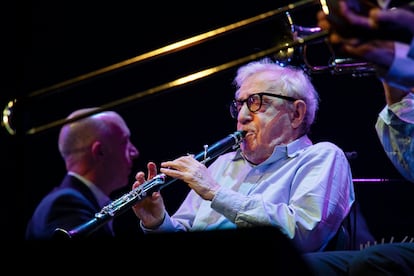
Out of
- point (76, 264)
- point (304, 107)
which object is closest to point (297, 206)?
point (304, 107)

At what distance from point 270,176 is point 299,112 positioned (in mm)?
416

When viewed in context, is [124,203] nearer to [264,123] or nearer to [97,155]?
[264,123]

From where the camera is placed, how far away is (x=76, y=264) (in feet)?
5.60

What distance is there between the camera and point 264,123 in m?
3.37

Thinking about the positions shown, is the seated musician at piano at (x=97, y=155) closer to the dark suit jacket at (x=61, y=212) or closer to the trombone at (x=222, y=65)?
the dark suit jacket at (x=61, y=212)

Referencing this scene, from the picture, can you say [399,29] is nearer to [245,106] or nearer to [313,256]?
[313,256]

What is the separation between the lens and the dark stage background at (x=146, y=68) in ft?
13.5

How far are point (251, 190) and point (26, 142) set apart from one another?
107 centimetres

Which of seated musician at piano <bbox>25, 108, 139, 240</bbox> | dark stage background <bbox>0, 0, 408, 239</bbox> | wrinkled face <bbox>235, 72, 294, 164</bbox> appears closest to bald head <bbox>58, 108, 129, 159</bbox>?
seated musician at piano <bbox>25, 108, 139, 240</bbox>

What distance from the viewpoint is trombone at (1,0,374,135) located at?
2.25 meters

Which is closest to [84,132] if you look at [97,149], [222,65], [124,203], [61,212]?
[97,149]

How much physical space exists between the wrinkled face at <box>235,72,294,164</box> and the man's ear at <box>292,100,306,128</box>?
0.07ft

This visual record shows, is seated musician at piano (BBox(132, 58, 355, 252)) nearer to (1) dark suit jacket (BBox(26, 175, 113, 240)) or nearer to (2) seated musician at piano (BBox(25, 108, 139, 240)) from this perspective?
(1) dark suit jacket (BBox(26, 175, 113, 240))

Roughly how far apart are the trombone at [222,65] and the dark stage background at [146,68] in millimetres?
377
